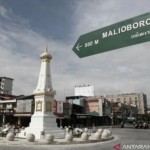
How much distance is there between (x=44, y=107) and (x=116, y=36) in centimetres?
2129

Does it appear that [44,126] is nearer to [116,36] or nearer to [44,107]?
[44,107]

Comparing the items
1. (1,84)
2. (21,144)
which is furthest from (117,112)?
(21,144)

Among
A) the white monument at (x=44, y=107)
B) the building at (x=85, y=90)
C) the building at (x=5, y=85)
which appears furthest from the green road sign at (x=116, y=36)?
the building at (x=5, y=85)

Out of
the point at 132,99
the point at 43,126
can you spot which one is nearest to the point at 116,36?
the point at 43,126

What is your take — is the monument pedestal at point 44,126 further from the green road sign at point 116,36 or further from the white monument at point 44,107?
the green road sign at point 116,36

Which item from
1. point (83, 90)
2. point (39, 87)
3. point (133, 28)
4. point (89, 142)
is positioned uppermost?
point (83, 90)

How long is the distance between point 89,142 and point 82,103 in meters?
50.0

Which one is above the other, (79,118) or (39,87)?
(39,87)

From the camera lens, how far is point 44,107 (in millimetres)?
24172

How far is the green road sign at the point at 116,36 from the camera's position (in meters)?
3.33

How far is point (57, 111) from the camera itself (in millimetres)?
52125

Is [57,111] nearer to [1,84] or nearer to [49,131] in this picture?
[49,131]

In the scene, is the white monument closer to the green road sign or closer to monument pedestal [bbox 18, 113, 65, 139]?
monument pedestal [bbox 18, 113, 65, 139]

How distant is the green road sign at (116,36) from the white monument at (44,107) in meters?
19.2
